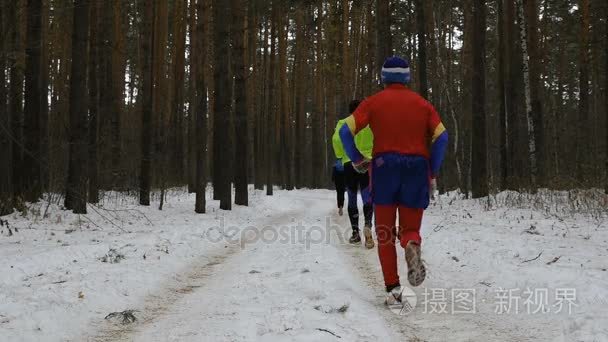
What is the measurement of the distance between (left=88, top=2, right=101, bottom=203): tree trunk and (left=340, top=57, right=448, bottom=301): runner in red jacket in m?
10.1

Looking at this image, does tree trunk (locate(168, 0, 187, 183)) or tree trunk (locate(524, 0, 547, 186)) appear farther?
tree trunk (locate(168, 0, 187, 183))

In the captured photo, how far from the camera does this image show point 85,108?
35.4 feet

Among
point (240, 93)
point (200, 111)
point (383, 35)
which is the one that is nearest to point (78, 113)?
point (200, 111)

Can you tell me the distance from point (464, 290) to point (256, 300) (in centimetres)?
212

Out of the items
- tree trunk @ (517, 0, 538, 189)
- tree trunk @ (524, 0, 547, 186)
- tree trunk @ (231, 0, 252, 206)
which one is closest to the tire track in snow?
tree trunk @ (231, 0, 252, 206)

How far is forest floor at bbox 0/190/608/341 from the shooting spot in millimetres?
3574

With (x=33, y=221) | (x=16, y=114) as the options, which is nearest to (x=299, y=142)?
(x=16, y=114)

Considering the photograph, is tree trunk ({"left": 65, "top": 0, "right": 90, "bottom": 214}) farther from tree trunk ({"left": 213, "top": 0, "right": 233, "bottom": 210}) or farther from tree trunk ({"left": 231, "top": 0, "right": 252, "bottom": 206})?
tree trunk ({"left": 231, "top": 0, "right": 252, "bottom": 206})

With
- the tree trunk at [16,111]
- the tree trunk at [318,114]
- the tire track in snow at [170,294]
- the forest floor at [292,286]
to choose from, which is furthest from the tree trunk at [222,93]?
the tree trunk at [318,114]

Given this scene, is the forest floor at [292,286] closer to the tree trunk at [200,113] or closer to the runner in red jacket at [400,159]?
the runner in red jacket at [400,159]

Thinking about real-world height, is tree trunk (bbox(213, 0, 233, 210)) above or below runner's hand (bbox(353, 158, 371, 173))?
above

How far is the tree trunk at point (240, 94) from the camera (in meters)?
14.4

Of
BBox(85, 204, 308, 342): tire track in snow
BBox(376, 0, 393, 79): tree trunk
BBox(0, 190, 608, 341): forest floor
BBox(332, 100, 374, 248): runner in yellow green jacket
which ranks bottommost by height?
BBox(85, 204, 308, 342): tire track in snow

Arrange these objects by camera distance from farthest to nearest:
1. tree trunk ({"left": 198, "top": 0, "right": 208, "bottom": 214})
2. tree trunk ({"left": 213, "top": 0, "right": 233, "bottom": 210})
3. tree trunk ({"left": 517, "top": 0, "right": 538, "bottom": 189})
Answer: tree trunk ({"left": 517, "top": 0, "right": 538, "bottom": 189}) < tree trunk ({"left": 213, "top": 0, "right": 233, "bottom": 210}) < tree trunk ({"left": 198, "top": 0, "right": 208, "bottom": 214})
